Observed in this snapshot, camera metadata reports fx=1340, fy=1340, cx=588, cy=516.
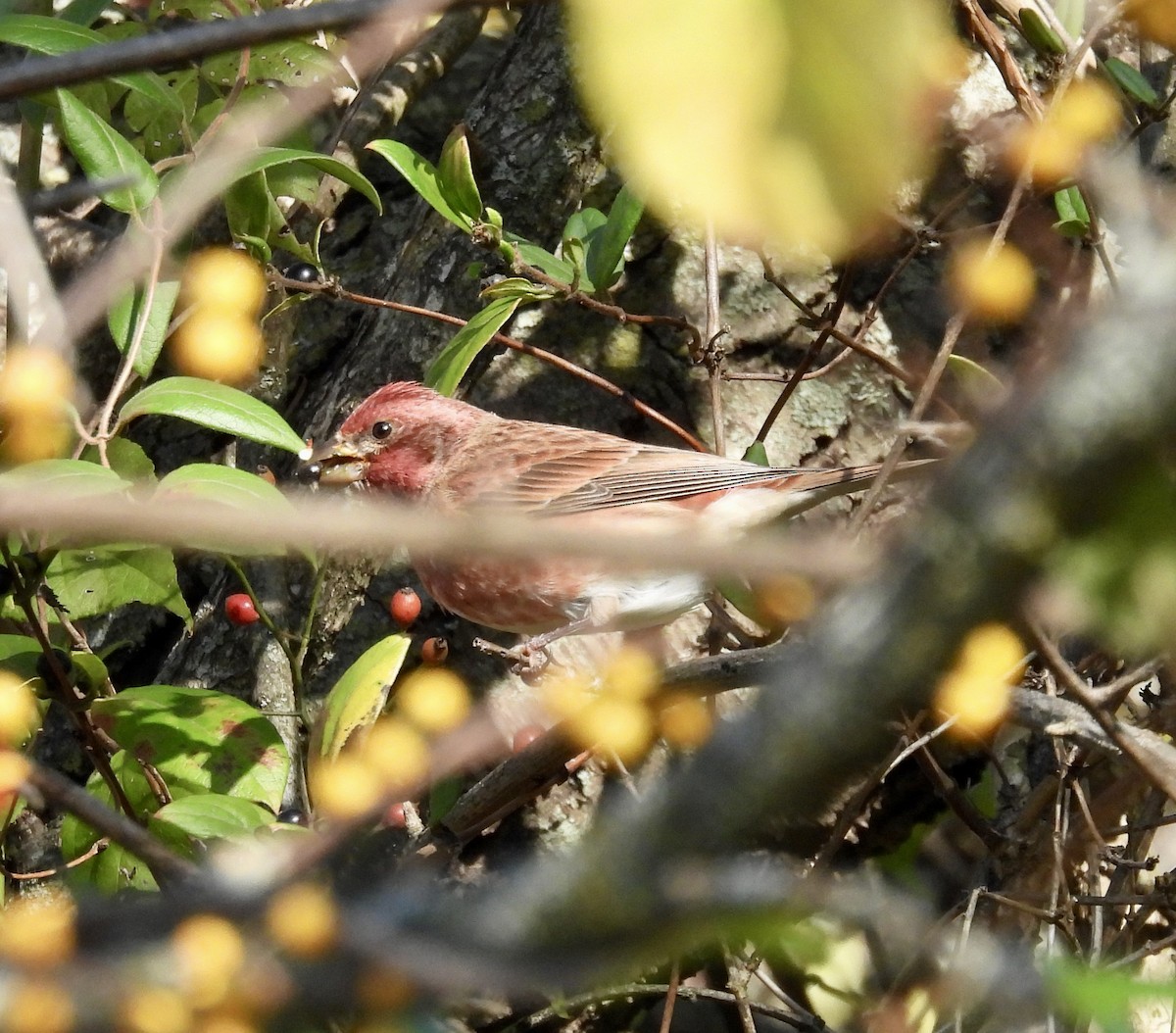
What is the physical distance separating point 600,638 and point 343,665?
829 mm

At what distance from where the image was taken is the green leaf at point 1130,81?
3490mm

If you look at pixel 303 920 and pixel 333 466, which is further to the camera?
pixel 333 466

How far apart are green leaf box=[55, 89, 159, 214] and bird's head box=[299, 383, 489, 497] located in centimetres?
120

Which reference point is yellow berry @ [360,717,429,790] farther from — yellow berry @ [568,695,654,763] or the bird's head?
the bird's head

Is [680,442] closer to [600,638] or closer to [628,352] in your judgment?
[628,352]

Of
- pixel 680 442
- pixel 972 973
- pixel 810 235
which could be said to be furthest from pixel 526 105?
pixel 810 235

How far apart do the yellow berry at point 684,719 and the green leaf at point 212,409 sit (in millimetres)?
939

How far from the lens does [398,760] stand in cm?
231

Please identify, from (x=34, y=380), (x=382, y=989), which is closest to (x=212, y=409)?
(x=34, y=380)

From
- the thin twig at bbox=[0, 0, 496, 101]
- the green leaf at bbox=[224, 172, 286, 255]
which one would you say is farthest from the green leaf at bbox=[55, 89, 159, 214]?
the thin twig at bbox=[0, 0, 496, 101]

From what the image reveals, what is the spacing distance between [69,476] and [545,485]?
7.51ft

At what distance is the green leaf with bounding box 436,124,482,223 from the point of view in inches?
136

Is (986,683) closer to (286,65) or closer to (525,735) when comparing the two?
(525,735)

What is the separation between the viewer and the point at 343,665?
3801mm
